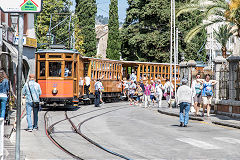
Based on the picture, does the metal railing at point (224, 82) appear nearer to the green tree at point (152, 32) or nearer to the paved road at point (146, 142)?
the paved road at point (146, 142)

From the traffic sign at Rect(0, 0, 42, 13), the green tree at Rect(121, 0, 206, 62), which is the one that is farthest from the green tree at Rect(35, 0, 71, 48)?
the traffic sign at Rect(0, 0, 42, 13)

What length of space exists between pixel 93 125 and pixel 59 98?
7564 mm

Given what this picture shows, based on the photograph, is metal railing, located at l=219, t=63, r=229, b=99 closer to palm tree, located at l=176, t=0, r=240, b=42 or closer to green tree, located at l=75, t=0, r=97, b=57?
palm tree, located at l=176, t=0, r=240, b=42

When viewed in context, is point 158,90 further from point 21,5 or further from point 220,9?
point 21,5

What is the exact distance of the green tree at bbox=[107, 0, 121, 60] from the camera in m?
79.0

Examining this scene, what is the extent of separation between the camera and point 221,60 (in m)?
21.9

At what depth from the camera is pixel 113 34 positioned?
80.1 metres

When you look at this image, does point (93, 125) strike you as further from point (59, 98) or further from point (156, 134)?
point (59, 98)

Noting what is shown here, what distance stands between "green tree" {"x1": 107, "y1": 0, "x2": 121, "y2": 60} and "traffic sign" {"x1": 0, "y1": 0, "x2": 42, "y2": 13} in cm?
7201

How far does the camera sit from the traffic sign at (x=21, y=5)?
6922mm

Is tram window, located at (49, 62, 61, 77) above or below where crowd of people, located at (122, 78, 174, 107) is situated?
above

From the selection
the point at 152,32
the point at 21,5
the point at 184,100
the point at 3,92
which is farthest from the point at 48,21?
the point at 21,5

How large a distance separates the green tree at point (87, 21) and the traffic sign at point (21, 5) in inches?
2529

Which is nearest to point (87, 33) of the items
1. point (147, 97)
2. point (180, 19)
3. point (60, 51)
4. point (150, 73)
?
point (180, 19)
